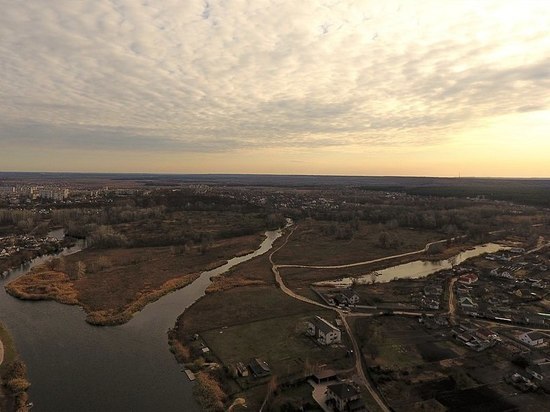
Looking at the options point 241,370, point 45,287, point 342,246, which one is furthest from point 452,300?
point 45,287

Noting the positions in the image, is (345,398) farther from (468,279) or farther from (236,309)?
(468,279)

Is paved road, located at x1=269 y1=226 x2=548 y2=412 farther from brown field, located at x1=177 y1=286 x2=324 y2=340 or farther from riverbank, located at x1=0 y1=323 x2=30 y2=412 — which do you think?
riverbank, located at x1=0 y1=323 x2=30 y2=412

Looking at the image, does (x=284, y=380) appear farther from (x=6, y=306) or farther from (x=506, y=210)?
(x=506, y=210)

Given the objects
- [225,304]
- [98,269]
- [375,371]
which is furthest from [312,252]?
[375,371]

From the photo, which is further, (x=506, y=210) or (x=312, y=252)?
(x=506, y=210)

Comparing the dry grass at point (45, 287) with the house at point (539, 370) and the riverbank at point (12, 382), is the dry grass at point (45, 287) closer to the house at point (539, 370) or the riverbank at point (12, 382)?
the riverbank at point (12, 382)

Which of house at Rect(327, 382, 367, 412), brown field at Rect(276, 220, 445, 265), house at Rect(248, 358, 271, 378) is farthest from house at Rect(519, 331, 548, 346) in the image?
brown field at Rect(276, 220, 445, 265)
